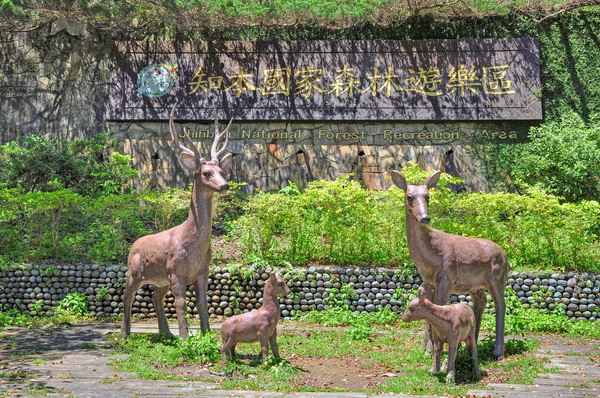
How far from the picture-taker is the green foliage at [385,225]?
427 inches

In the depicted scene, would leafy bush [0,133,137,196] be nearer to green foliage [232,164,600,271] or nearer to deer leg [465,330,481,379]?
green foliage [232,164,600,271]

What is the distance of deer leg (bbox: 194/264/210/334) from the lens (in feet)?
26.3

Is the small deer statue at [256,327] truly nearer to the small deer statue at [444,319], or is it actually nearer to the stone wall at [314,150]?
the small deer statue at [444,319]

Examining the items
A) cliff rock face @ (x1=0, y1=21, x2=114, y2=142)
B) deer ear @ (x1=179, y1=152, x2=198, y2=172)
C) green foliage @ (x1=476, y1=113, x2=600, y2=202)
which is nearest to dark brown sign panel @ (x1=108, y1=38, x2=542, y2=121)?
green foliage @ (x1=476, y1=113, x2=600, y2=202)

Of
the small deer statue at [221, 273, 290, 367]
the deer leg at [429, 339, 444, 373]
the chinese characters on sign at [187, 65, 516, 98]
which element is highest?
the chinese characters on sign at [187, 65, 516, 98]

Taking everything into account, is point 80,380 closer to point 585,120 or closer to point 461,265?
point 461,265

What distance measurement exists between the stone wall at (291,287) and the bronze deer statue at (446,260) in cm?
248

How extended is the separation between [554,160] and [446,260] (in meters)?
6.33

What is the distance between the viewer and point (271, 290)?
7051 mm

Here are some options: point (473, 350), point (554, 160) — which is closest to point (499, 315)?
point (473, 350)

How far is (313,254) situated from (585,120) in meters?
7.14

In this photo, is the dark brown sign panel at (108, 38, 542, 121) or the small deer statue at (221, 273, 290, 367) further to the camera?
the dark brown sign panel at (108, 38, 542, 121)

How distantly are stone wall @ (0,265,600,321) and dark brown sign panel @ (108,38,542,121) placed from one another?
443cm

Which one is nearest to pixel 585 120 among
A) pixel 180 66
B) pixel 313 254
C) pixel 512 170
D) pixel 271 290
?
pixel 512 170
